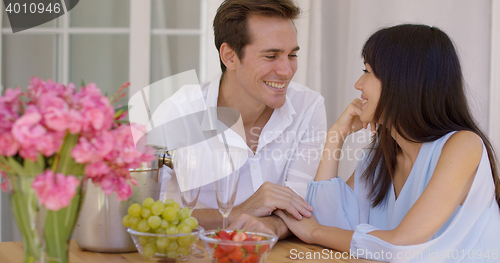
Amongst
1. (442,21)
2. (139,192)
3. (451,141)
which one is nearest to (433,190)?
(451,141)

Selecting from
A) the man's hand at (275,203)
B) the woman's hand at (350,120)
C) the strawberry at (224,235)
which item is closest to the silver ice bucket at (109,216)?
the strawberry at (224,235)

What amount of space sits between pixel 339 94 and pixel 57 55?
6.08ft

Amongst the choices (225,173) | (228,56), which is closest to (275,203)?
(225,173)

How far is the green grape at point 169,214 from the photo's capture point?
1.00 metres

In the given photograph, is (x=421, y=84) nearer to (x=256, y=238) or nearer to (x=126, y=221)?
(x=256, y=238)

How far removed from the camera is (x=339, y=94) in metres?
2.96

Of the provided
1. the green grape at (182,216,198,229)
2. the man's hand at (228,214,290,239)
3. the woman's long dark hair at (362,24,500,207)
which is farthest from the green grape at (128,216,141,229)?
the woman's long dark hair at (362,24,500,207)

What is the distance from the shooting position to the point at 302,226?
1.34m

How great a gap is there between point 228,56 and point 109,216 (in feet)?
4.42

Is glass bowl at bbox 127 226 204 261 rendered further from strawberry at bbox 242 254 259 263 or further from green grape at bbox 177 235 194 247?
strawberry at bbox 242 254 259 263

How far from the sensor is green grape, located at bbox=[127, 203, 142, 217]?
3.34 feet

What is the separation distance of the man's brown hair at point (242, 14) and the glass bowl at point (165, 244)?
1.33 m

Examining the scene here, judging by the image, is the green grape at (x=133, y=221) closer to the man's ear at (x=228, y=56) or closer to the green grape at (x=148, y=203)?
the green grape at (x=148, y=203)

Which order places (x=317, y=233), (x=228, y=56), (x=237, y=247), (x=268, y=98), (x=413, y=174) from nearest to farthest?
(x=237, y=247)
(x=317, y=233)
(x=413, y=174)
(x=268, y=98)
(x=228, y=56)
